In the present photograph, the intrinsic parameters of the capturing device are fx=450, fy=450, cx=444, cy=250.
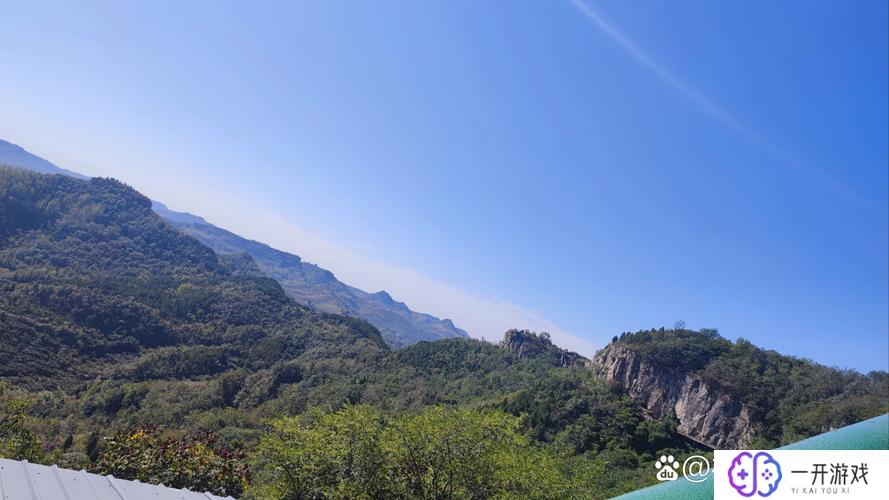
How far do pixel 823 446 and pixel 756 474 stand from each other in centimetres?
44

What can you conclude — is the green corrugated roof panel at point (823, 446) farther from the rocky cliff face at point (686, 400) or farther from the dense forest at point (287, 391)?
the rocky cliff face at point (686, 400)

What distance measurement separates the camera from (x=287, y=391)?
3076 inches

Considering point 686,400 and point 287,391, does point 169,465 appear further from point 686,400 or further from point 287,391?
point 287,391

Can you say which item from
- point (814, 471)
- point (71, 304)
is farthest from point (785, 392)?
point (71, 304)

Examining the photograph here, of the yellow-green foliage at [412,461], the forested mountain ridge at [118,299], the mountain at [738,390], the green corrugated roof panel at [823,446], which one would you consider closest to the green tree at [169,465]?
the yellow-green foliage at [412,461]

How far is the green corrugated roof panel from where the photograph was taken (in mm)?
1261

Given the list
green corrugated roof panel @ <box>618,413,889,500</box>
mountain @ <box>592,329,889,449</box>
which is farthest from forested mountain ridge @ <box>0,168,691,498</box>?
green corrugated roof panel @ <box>618,413,889,500</box>

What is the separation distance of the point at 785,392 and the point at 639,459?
26.6m

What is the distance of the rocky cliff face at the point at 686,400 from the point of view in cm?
5375

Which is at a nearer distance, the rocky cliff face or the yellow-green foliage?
the yellow-green foliage

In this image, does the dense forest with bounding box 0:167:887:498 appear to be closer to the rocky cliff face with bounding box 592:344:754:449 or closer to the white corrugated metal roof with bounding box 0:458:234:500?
the rocky cliff face with bounding box 592:344:754:449

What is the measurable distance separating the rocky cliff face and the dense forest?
200 cm

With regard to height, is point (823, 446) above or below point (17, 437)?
above

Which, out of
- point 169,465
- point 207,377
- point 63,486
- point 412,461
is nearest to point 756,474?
→ point 63,486
